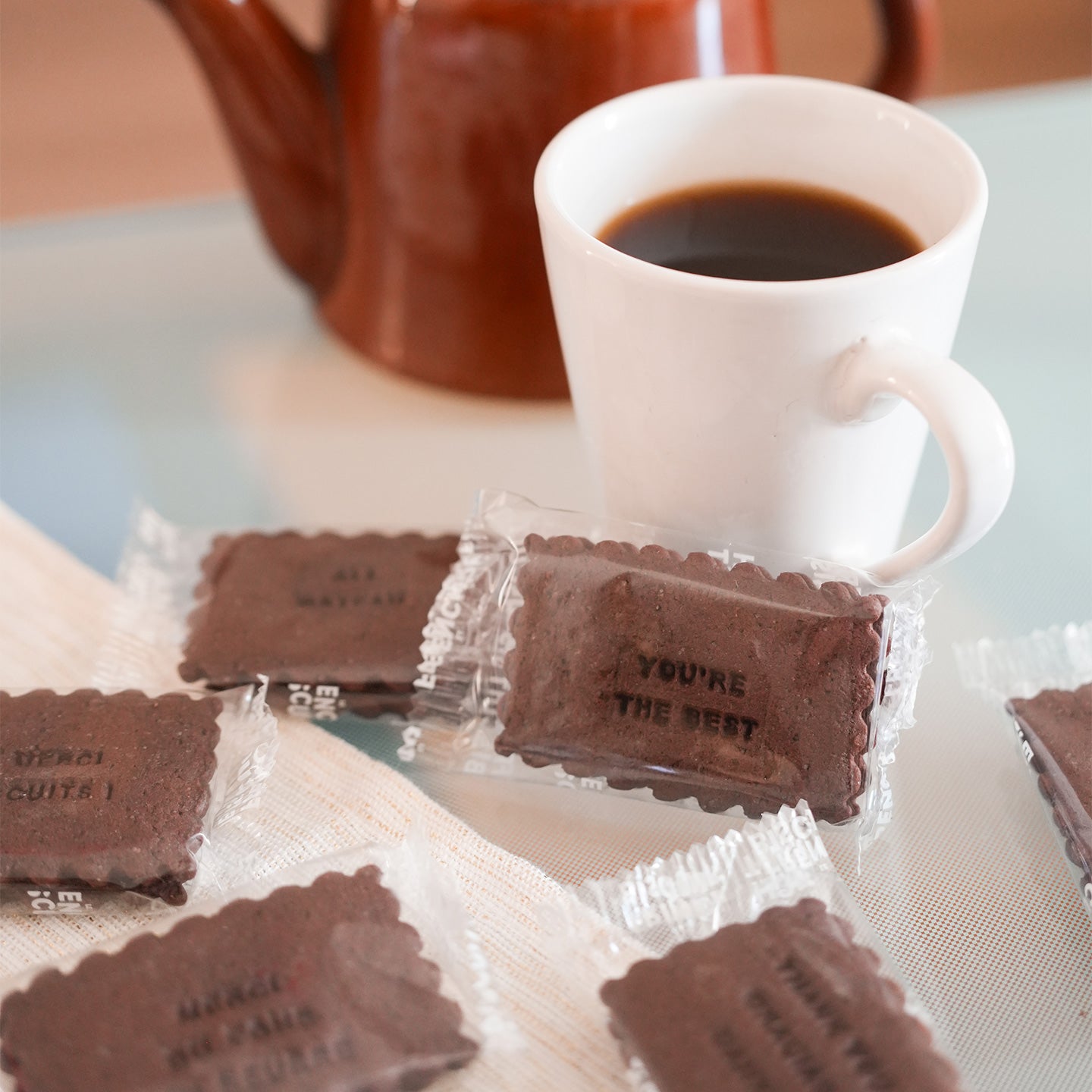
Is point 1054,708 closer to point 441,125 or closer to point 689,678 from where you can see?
point 689,678

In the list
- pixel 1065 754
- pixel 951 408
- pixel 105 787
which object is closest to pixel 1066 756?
pixel 1065 754

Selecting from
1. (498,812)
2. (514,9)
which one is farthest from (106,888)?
(514,9)

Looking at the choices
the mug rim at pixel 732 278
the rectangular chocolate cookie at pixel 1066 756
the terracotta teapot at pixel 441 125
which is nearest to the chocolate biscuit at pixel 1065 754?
the rectangular chocolate cookie at pixel 1066 756

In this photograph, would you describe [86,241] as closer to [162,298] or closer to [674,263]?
[162,298]

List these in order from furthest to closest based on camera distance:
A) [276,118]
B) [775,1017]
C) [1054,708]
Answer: [276,118], [1054,708], [775,1017]

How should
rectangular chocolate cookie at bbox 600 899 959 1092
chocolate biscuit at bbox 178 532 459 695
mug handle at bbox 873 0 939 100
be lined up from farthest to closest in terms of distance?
mug handle at bbox 873 0 939 100, chocolate biscuit at bbox 178 532 459 695, rectangular chocolate cookie at bbox 600 899 959 1092

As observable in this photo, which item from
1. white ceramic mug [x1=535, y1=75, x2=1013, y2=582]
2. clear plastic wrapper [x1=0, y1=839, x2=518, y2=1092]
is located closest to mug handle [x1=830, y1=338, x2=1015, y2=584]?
white ceramic mug [x1=535, y1=75, x2=1013, y2=582]

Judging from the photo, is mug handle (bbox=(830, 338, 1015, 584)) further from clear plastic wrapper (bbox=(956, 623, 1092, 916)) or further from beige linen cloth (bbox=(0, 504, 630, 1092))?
beige linen cloth (bbox=(0, 504, 630, 1092))
